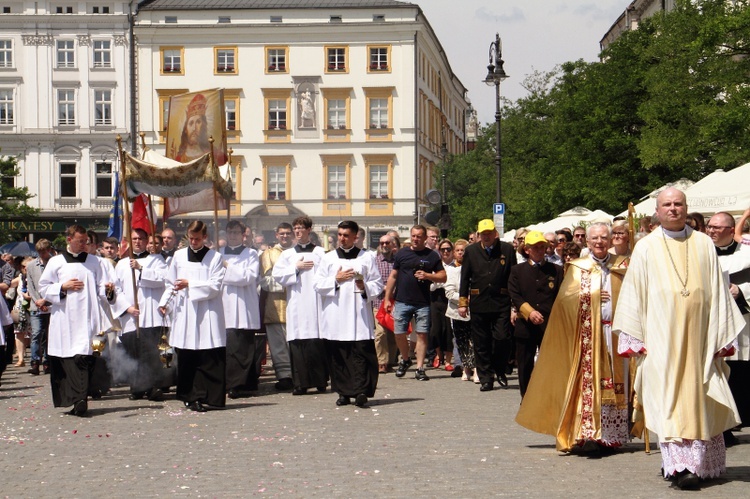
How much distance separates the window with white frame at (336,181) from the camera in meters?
71.4

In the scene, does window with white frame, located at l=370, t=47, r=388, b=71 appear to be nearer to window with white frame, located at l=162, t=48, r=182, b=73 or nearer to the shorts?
window with white frame, located at l=162, t=48, r=182, b=73

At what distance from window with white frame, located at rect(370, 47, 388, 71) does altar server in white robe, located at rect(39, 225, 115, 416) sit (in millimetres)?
58447

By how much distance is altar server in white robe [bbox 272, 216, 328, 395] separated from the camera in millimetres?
14398

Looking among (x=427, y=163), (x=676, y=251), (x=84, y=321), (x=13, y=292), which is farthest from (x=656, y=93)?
(x=427, y=163)

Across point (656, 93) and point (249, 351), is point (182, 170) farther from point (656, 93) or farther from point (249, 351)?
point (656, 93)

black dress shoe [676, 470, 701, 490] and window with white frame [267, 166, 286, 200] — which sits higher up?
window with white frame [267, 166, 286, 200]

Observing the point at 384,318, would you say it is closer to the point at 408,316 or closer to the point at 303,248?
the point at 408,316

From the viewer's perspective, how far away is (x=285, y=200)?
70.7 meters

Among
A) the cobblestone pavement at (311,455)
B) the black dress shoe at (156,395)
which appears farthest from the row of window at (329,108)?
the cobblestone pavement at (311,455)

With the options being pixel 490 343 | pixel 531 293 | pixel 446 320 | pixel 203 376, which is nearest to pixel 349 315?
pixel 203 376

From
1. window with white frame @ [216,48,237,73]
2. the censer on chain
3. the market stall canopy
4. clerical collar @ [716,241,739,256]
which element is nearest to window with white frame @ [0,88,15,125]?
window with white frame @ [216,48,237,73]

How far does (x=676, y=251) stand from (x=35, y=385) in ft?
34.9

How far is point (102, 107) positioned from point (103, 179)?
389 centimetres

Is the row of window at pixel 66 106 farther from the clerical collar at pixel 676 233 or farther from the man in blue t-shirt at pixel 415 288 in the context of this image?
the clerical collar at pixel 676 233
